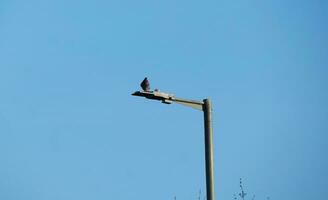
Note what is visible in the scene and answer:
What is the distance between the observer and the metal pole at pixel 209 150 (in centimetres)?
910

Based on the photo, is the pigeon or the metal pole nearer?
the metal pole

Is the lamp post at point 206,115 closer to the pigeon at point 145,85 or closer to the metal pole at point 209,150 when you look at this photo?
the metal pole at point 209,150

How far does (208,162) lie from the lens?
30.4ft

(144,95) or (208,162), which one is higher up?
(144,95)

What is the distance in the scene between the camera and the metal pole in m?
9.10

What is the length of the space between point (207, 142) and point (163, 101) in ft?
3.40

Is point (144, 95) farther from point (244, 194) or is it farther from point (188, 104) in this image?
point (244, 194)

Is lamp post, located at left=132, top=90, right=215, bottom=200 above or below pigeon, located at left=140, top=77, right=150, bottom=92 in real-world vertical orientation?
below

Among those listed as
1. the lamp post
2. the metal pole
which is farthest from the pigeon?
the metal pole

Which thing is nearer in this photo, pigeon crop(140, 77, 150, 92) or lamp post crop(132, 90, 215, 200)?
lamp post crop(132, 90, 215, 200)

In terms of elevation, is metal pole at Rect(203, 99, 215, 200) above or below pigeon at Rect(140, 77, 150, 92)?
below

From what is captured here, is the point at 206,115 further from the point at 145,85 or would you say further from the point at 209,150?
Result: the point at 145,85

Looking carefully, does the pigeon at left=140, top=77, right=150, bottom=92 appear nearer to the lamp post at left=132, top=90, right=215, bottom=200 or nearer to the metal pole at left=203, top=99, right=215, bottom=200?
the lamp post at left=132, top=90, right=215, bottom=200

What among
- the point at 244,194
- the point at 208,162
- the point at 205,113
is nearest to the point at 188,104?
the point at 205,113
